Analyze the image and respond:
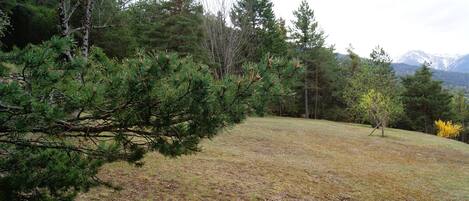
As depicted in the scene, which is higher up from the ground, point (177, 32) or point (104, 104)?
point (177, 32)

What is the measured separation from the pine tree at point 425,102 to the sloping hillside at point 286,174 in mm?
23403

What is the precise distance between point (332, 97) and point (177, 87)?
36.0 m

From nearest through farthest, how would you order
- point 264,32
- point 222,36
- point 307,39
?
point 222,36
point 264,32
point 307,39

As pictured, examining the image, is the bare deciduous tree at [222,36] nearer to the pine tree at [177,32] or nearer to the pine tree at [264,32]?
the pine tree at [177,32]

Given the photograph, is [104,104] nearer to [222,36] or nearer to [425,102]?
[222,36]

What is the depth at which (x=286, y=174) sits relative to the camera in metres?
8.18

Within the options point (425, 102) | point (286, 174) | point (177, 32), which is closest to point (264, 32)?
point (177, 32)

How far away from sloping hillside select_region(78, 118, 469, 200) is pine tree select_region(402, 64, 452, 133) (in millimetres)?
23403

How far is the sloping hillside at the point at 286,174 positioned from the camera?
20.4ft

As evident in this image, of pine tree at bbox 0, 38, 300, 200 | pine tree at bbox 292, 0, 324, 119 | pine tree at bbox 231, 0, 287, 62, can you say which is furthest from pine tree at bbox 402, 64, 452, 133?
pine tree at bbox 0, 38, 300, 200

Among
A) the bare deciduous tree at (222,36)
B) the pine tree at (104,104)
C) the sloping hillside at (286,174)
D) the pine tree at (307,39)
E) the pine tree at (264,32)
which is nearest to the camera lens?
the pine tree at (104,104)

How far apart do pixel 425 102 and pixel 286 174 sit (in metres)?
32.2

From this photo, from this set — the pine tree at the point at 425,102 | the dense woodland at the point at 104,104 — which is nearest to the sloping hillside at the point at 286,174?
the dense woodland at the point at 104,104

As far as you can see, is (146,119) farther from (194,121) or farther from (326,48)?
(326,48)
